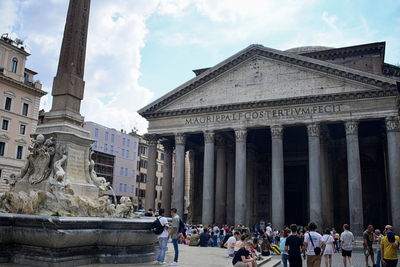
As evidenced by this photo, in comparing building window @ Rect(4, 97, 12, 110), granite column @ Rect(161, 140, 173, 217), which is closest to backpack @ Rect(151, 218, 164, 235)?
granite column @ Rect(161, 140, 173, 217)

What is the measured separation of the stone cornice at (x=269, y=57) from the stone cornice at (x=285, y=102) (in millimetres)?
410

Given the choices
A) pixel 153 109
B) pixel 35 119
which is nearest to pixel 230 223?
pixel 153 109

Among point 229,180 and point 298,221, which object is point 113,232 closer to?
point 229,180

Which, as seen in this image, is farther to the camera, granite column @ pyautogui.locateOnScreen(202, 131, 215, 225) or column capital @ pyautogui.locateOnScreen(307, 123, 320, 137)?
granite column @ pyautogui.locateOnScreen(202, 131, 215, 225)

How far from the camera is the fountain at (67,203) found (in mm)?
5629

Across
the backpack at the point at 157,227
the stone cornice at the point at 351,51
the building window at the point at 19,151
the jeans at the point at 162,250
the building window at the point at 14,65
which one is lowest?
the jeans at the point at 162,250

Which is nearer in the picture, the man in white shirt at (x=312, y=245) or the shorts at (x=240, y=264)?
the shorts at (x=240, y=264)

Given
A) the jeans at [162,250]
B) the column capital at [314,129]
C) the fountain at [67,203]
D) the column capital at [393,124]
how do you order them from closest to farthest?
the fountain at [67,203] < the jeans at [162,250] < the column capital at [393,124] < the column capital at [314,129]

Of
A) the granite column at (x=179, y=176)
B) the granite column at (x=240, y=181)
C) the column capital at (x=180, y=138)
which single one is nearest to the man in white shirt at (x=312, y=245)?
the granite column at (x=240, y=181)

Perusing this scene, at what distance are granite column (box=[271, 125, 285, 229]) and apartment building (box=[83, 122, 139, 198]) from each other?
78.5 ft

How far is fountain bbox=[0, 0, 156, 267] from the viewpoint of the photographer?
563cm

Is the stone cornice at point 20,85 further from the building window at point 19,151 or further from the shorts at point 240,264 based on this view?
the shorts at point 240,264

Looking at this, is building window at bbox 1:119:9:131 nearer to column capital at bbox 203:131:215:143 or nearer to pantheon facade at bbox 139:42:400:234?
pantheon facade at bbox 139:42:400:234

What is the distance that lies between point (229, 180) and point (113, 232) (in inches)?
912
